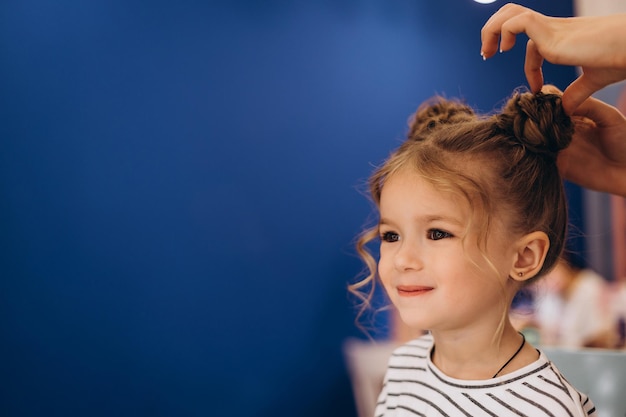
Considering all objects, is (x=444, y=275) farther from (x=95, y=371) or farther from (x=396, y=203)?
(x=95, y=371)

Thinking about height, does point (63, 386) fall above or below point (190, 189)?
below

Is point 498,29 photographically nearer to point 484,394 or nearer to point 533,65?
point 533,65

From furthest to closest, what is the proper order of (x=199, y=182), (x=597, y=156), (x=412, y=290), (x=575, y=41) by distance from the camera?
(x=199, y=182) → (x=597, y=156) → (x=412, y=290) → (x=575, y=41)

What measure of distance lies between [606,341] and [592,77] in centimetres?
159

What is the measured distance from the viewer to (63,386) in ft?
6.61

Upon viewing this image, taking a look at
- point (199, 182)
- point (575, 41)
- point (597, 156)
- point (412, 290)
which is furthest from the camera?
point (199, 182)

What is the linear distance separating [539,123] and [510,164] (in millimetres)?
81

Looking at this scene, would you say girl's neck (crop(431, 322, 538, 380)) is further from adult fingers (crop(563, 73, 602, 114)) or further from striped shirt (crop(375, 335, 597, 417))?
adult fingers (crop(563, 73, 602, 114))

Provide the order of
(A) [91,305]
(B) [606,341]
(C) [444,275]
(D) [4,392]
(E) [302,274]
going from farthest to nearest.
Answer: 1. (E) [302,274]
2. (B) [606,341]
3. (A) [91,305]
4. (D) [4,392]
5. (C) [444,275]

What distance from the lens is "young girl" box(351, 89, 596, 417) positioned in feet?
3.09

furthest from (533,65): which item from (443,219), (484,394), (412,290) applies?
(484,394)

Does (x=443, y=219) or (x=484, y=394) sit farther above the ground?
(x=443, y=219)

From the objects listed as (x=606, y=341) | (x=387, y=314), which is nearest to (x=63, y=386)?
(x=387, y=314)

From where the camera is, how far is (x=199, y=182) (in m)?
2.33
